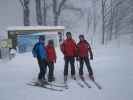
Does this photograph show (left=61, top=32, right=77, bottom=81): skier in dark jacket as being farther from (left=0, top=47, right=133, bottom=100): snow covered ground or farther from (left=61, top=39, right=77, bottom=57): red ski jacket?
(left=0, top=47, right=133, bottom=100): snow covered ground

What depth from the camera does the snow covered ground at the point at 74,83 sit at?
30.6ft

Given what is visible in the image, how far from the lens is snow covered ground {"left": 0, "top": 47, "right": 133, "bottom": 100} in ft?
30.6

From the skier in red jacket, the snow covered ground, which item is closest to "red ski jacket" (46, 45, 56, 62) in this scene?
the skier in red jacket

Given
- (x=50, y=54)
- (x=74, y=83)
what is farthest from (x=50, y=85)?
(x=50, y=54)

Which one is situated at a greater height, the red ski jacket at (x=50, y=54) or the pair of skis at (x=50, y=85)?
the red ski jacket at (x=50, y=54)

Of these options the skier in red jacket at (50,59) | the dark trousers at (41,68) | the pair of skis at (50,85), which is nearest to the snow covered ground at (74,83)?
the pair of skis at (50,85)

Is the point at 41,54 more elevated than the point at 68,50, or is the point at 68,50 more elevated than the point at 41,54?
the point at 68,50

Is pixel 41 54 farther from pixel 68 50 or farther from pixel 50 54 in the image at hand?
pixel 68 50

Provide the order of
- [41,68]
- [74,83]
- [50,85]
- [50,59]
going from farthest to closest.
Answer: [50,59] → [41,68] → [74,83] → [50,85]

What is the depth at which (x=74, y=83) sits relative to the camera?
35.9 ft

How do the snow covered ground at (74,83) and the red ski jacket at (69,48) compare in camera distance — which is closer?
the snow covered ground at (74,83)

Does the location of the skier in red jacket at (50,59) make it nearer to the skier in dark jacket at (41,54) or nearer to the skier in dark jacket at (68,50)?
the skier in dark jacket at (41,54)

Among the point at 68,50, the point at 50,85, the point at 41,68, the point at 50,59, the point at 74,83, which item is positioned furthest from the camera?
the point at 68,50

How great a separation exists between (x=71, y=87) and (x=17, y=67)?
516 centimetres
